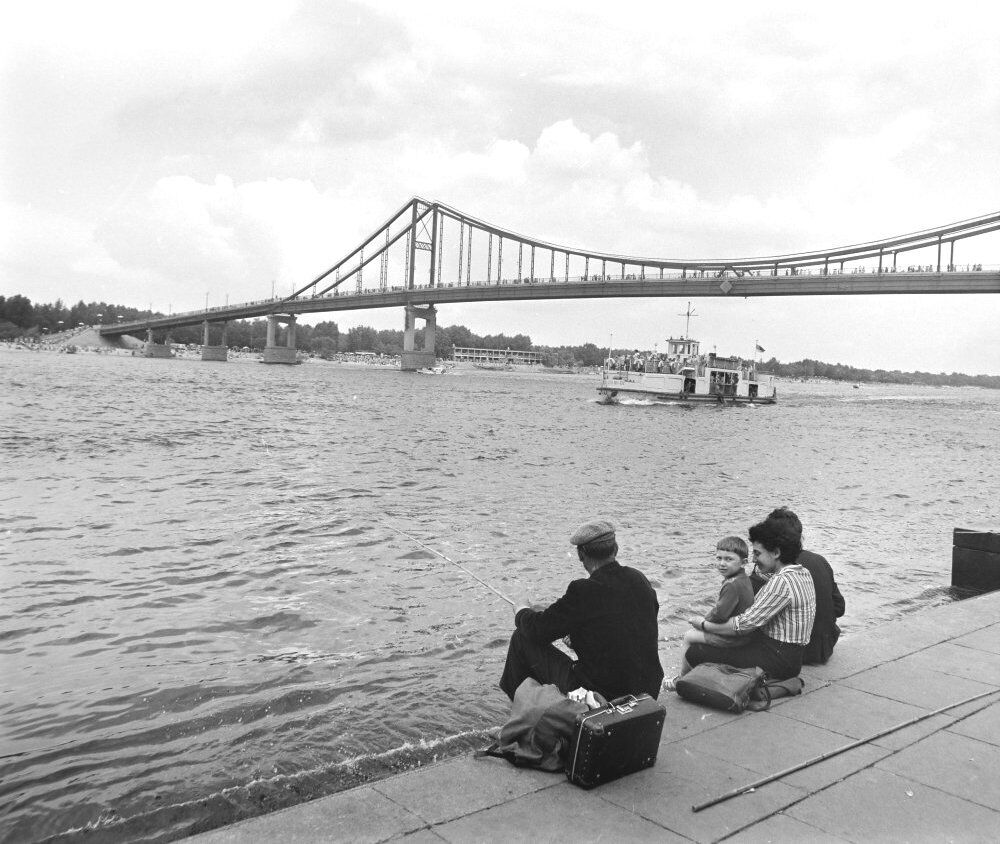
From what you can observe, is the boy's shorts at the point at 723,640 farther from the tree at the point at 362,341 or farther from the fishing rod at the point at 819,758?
the tree at the point at 362,341

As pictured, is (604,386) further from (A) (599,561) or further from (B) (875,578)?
(A) (599,561)

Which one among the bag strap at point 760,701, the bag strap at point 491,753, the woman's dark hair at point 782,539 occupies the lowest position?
the bag strap at point 491,753

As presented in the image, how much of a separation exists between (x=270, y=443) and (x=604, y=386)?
40842 millimetres

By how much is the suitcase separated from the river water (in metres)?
1.43

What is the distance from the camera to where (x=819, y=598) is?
497cm

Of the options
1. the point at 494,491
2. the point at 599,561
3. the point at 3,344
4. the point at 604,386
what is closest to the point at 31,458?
the point at 494,491

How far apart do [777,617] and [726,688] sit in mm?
568

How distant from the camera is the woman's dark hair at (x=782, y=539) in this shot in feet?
15.5

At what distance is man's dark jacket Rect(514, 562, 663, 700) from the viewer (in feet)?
12.7

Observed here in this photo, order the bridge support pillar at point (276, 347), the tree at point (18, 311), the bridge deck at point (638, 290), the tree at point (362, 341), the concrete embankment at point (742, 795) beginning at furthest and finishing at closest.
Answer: the tree at point (362, 341), the tree at point (18, 311), the bridge support pillar at point (276, 347), the bridge deck at point (638, 290), the concrete embankment at point (742, 795)

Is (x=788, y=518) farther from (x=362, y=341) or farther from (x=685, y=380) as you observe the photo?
(x=362, y=341)

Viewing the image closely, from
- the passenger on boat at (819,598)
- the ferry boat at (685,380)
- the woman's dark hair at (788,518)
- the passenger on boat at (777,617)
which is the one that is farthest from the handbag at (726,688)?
the ferry boat at (685,380)

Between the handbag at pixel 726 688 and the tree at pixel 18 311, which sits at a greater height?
the tree at pixel 18 311

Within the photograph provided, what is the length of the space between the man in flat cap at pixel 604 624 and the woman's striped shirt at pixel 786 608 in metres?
0.88
